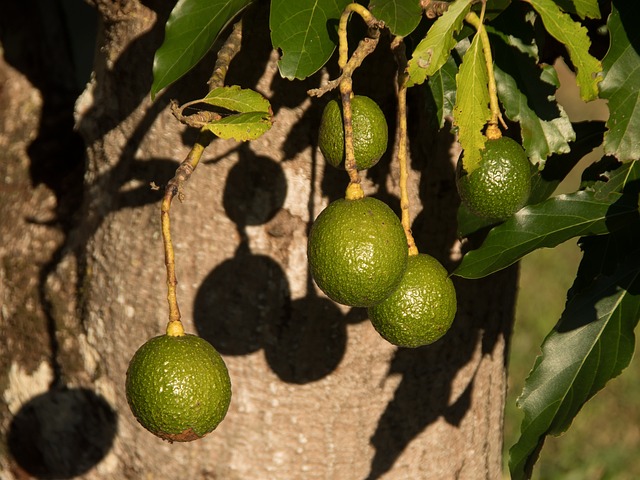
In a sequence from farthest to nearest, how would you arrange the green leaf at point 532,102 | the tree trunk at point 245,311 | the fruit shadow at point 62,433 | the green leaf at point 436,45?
the fruit shadow at point 62,433 < the tree trunk at point 245,311 < the green leaf at point 532,102 < the green leaf at point 436,45

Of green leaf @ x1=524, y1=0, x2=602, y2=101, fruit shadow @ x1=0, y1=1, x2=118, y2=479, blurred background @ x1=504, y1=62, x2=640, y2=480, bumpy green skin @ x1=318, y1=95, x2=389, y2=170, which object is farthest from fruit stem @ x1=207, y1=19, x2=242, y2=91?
blurred background @ x1=504, y1=62, x2=640, y2=480

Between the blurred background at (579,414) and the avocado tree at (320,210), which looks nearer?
the avocado tree at (320,210)

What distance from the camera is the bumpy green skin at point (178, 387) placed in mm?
1529

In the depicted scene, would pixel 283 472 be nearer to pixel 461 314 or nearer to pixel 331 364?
pixel 331 364

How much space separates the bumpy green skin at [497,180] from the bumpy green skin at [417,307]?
153 mm

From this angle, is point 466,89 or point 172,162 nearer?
point 466,89

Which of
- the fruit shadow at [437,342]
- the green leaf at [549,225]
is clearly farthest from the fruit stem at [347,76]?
the fruit shadow at [437,342]

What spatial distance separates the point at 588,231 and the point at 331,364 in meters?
0.76

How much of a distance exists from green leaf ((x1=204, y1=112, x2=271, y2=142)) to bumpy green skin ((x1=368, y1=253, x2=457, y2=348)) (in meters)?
0.39

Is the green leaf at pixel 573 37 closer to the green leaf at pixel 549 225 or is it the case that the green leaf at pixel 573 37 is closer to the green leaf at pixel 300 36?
the green leaf at pixel 549 225

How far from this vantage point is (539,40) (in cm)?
181

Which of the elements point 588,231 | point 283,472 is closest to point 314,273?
point 588,231

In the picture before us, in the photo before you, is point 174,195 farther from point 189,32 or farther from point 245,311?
point 245,311

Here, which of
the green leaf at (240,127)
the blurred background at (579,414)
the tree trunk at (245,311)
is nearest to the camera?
the green leaf at (240,127)
